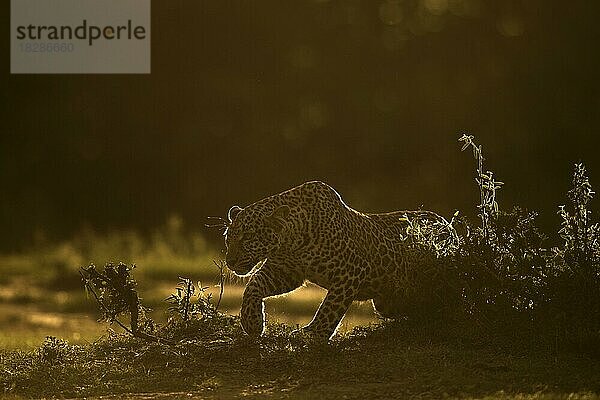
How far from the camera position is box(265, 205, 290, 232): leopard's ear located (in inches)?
463

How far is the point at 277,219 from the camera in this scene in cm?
1180

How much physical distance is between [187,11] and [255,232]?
634 inches

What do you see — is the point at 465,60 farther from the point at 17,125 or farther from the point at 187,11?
the point at 17,125

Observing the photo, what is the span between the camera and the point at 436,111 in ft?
89.1

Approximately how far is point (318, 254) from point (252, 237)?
0.64 meters

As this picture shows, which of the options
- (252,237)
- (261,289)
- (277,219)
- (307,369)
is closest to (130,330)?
(261,289)

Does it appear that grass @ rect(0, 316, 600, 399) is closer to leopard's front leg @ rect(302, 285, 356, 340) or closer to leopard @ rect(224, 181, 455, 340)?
leopard's front leg @ rect(302, 285, 356, 340)

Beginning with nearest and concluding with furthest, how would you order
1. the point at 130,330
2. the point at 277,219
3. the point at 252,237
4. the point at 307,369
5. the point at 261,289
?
the point at 307,369 → the point at 252,237 → the point at 277,219 → the point at 261,289 → the point at 130,330

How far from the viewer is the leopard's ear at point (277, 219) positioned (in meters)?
11.8

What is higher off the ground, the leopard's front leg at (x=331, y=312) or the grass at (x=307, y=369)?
the leopard's front leg at (x=331, y=312)

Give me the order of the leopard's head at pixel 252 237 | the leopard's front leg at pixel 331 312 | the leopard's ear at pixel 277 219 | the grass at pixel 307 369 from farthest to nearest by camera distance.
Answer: the leopard's front leg at pixel 331 312
the leopard's ear at pixel 277 219
the leopard's head at pixel 252 237
the grass at pixel 307 369

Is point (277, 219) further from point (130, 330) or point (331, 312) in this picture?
point (130, 330)

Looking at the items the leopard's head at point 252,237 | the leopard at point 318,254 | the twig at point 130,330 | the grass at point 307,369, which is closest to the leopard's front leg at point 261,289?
the leopard at point 318,254

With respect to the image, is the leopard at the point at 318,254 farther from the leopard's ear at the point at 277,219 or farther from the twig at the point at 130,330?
the twig at the point at 130,330
